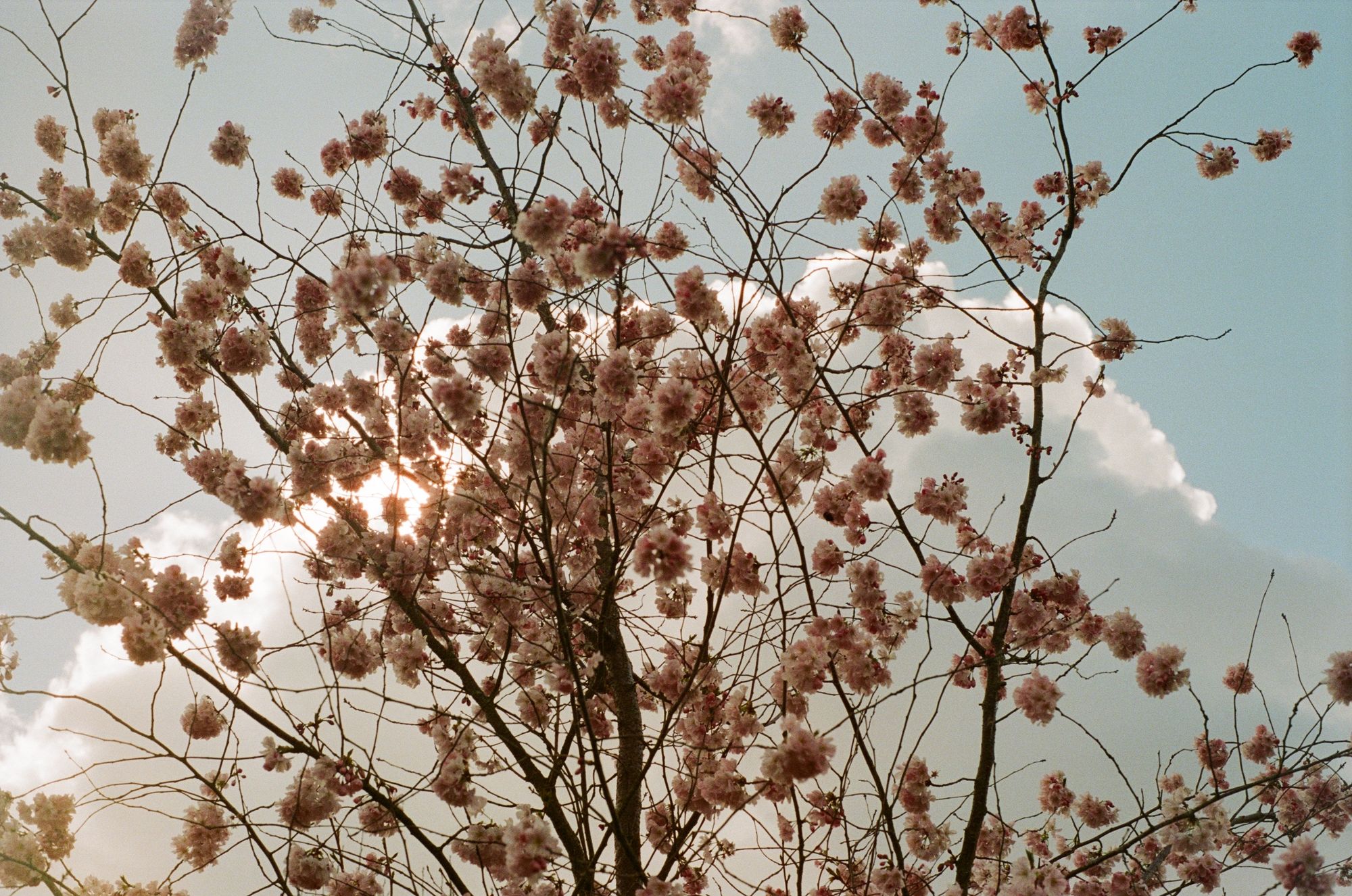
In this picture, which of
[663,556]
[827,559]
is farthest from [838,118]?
[663,556]

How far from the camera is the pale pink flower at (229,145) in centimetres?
432

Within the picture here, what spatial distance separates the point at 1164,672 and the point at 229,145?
5.33 m

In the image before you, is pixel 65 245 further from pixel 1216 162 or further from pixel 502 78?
pixel 1216 162

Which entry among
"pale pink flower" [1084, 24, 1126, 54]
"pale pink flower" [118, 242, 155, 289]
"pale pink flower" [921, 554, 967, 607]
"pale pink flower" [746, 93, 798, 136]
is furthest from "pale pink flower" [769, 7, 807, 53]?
"pale pink flower" [118, 242, 155, 289]

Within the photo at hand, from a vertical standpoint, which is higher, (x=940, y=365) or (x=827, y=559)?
(x=940, y=365)

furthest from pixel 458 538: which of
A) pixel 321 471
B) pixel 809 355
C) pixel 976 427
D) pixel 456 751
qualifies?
pixel 976 427

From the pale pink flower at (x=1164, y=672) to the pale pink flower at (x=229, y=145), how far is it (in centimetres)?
521

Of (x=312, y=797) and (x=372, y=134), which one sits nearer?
(x=312, y=797)

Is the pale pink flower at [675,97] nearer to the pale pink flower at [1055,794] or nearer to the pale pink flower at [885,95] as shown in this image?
the pale pink flower at [885,95]

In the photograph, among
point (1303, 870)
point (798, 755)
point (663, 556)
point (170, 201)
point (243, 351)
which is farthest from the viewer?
point (170, 201)

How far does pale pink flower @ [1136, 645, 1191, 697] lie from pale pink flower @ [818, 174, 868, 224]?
251 centimetres

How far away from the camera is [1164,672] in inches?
148

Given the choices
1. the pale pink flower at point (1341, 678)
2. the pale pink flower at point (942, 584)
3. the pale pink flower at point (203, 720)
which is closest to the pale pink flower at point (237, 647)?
the pale pink flower at point (203, 720)

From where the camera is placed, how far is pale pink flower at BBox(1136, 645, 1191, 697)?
12.3 feet
